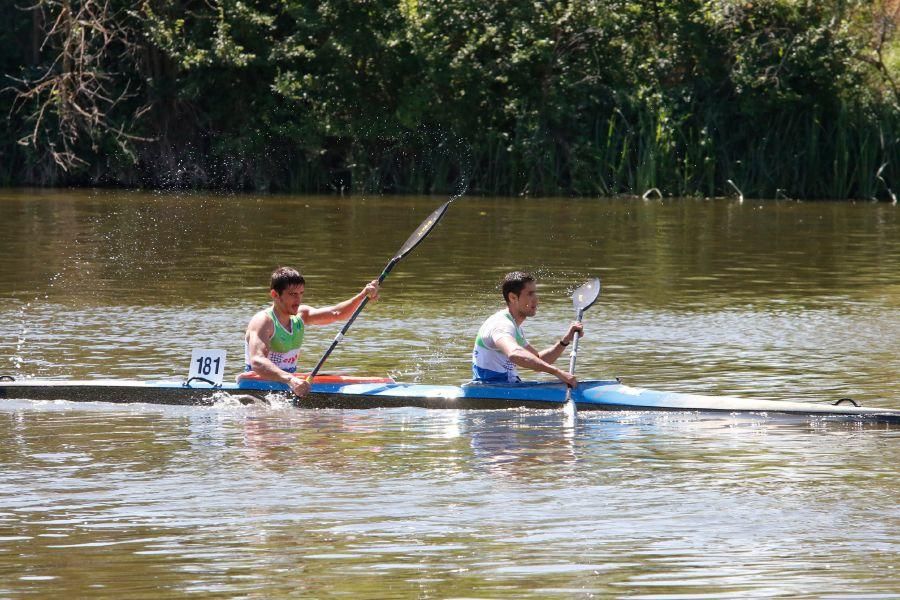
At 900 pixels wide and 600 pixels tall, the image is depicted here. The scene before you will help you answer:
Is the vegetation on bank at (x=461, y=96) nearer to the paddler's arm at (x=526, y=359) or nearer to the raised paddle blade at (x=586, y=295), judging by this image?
the raised paddle blade at (x=586, y=295)

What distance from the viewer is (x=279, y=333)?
1135cm

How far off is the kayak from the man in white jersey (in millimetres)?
201

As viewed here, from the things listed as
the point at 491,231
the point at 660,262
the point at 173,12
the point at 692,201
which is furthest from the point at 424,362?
the point at 173,12

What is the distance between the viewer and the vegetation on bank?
34125 millimetres

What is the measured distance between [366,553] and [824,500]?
247 cm

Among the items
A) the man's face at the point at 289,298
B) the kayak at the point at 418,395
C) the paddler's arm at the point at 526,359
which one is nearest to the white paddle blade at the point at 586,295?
the kayak at the point at 418,395

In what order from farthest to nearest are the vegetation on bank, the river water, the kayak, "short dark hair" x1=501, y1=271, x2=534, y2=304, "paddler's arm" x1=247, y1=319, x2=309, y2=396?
the vegetation on bank, "short dark hair" x1=501, y1=271, x2=534, y2=304, "paddler's arm" x1=247, y1=319, x2=309, y2=396, the kayak, the river water

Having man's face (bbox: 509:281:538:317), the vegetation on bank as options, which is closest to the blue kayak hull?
man's face (bbox: 509:281:538:317)

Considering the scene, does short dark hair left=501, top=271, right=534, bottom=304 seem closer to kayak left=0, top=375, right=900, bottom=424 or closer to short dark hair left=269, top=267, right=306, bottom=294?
kayak left=0, top=375, right=900, bottom=424

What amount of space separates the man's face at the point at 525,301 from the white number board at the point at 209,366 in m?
2.03

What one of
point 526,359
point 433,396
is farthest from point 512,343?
point 433,396

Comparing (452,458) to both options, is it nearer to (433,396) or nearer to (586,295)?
(433,396)

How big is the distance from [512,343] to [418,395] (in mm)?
730

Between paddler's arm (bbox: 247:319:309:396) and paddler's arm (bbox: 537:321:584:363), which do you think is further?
paddler's arm (bbox: 537:321:584:363)
